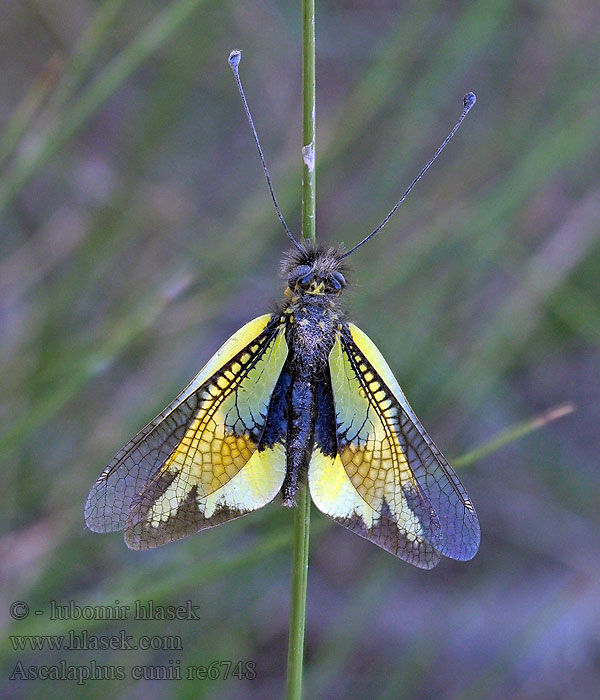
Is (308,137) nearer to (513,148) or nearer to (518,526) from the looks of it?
(513,148)

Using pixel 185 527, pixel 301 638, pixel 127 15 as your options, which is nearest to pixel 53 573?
pixel 185 527

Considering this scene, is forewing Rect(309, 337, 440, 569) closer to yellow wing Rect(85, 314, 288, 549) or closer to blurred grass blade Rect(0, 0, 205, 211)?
yellow wing Rect(85, 314, 288, 549)

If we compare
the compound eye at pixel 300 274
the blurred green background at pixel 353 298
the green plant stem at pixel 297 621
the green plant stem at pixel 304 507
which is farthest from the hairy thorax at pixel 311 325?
the blurred green background at pixel 353 298

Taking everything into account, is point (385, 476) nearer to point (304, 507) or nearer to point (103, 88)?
point (304, 507)

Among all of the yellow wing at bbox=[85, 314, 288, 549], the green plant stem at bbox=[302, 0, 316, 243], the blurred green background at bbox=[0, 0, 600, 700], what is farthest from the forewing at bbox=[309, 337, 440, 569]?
the blurred green background at bbox=[0, 0, 600, 700]

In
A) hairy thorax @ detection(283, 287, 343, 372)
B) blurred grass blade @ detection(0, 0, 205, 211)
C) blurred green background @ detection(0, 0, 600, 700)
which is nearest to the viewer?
hairy thorax @ detection(283, 287, 343, 372)
